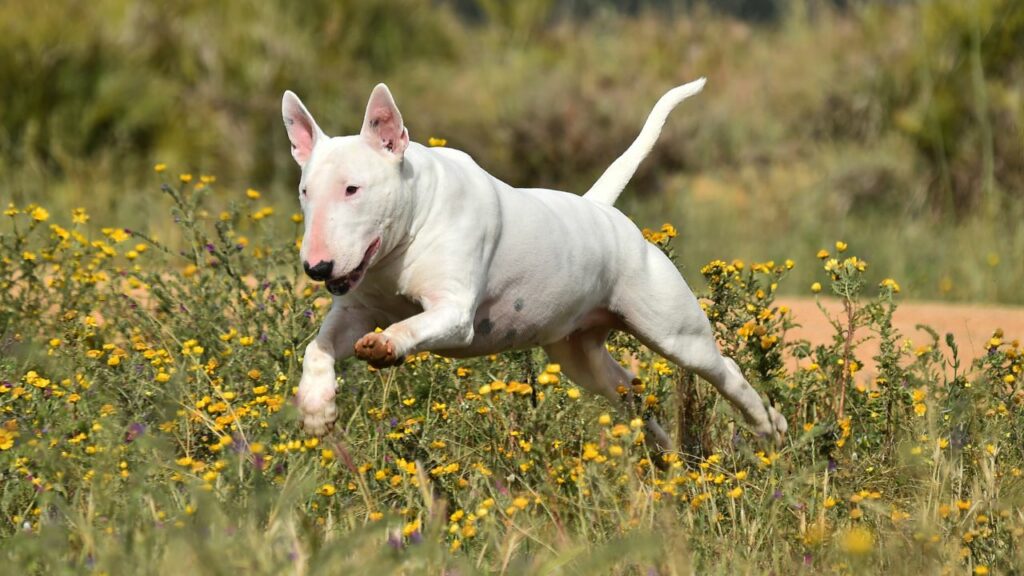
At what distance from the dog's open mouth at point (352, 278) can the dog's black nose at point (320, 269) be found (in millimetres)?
57

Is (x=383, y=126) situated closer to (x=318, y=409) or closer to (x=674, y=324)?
(x=318, y=409)

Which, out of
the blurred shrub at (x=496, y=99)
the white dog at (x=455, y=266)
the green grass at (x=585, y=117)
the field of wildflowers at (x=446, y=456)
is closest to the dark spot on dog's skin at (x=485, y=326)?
the white dog at (x=455, y=266)

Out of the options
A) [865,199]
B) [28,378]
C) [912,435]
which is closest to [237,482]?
[28,378]

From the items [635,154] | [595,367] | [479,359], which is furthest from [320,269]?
[479,359]

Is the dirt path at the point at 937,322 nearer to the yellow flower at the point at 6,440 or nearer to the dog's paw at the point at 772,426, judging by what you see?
the dog's paw at the point at 772,426

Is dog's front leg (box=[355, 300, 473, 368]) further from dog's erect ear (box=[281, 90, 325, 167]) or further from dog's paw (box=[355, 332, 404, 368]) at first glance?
dog's erect ear (box=[281, 90, 325, 167])

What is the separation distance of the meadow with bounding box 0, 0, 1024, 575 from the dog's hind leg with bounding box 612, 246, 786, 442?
163mm

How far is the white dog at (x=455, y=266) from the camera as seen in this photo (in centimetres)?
448

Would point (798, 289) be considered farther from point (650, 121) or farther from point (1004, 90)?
point (650, 121)

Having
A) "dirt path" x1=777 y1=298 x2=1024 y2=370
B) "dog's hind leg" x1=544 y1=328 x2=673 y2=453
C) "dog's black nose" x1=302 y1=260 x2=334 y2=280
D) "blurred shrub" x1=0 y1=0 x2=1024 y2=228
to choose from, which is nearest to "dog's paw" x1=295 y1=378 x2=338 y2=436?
"dog's black nose" x1=302 y1=260 x2=334 y2=280

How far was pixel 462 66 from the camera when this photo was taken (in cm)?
1827

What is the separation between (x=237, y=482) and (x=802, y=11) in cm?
1758

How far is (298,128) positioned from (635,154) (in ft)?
5.51

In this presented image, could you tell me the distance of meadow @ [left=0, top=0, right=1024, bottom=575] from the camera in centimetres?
427
